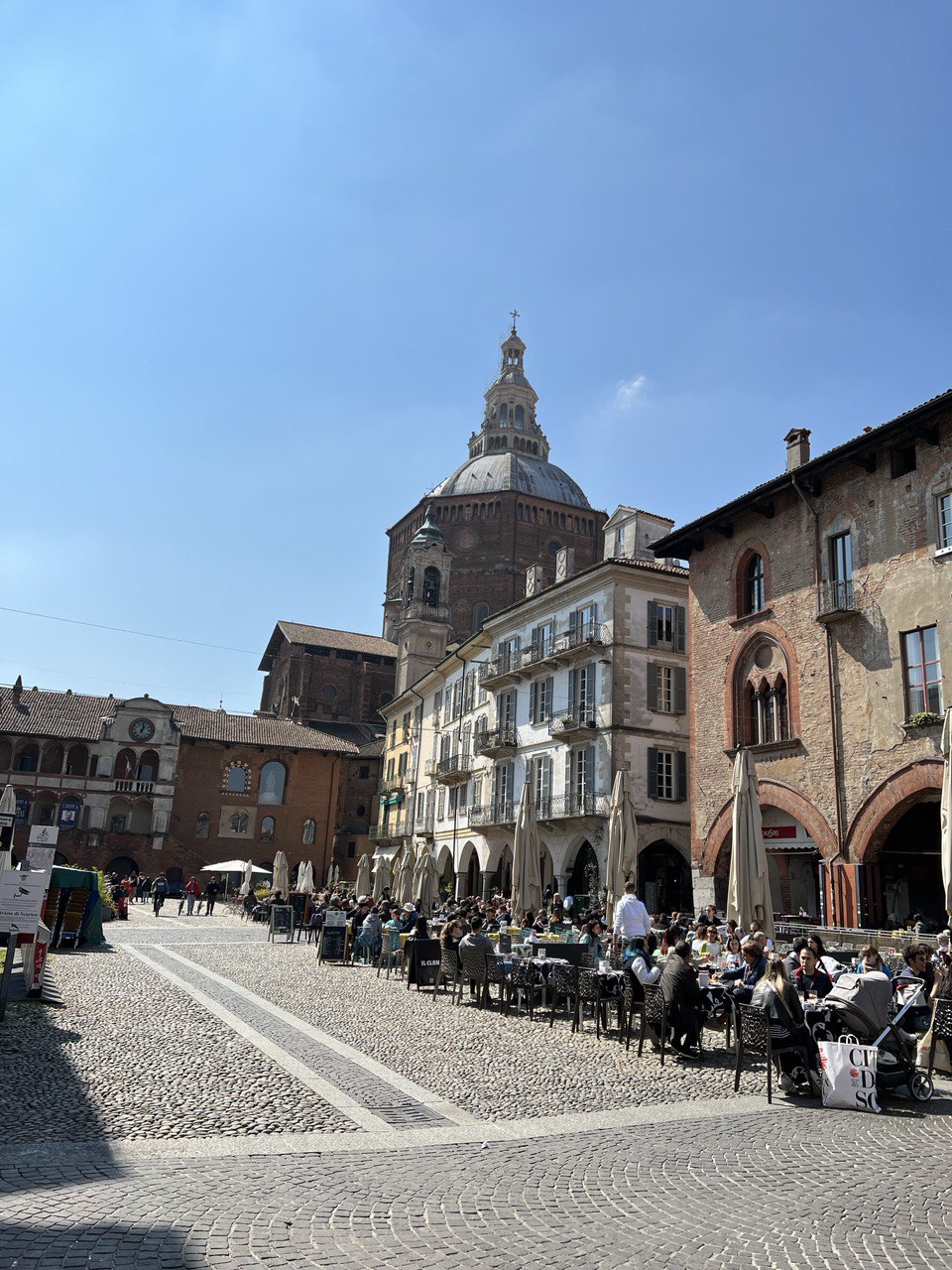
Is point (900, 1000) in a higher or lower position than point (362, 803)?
lower

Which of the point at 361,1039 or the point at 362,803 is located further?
the point at 362,803

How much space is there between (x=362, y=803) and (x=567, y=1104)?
5889 centimetres

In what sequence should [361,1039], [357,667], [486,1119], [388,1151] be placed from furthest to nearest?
[357,667] → [361,1039] → [486,1119] → [388,1151]

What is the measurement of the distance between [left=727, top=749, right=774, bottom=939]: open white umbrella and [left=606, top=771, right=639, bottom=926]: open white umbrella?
424 centimetres

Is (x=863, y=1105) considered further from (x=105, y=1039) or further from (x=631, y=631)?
(x=631, y=631)

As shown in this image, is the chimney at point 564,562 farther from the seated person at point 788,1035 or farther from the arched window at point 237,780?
the seated person at point 788,1035

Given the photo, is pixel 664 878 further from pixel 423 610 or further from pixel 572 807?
pixel 423 610

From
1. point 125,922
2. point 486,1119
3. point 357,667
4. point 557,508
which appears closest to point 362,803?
point 357,667

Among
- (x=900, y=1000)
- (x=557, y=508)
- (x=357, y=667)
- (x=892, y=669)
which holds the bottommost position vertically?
(x=900, y=1000)

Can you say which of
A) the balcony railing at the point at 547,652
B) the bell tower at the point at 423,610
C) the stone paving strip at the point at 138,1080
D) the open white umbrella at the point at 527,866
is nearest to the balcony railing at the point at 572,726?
the balcony railing at the point at 547,652

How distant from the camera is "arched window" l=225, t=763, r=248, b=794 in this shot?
199 feet

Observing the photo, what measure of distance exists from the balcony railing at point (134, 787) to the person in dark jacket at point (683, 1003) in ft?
171

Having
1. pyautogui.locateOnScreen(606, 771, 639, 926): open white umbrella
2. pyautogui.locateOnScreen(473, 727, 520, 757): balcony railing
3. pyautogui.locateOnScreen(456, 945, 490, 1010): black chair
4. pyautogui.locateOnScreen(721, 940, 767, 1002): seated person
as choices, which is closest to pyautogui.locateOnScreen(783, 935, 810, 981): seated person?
pyautogui.locateOnScreen(721, 940, 767, 1002): seated person

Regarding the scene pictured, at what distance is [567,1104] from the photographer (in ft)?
27.9
